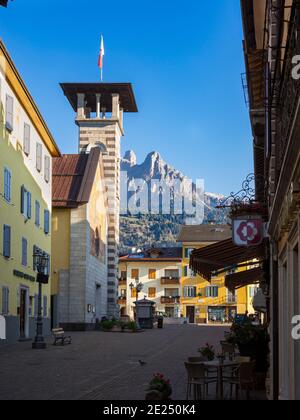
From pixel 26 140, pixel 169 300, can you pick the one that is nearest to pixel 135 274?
pixel 169 300

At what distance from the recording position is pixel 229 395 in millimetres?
15000

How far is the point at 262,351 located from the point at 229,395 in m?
1.40

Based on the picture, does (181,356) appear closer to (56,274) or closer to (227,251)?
(227,251)

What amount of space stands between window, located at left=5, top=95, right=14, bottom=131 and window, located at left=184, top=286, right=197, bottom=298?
210 feet

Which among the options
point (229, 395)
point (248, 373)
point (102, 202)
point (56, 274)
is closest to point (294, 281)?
point (248, 373)

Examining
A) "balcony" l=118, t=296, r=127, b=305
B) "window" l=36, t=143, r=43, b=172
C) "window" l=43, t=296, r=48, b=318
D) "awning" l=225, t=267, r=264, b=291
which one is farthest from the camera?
"balcony" l=118, t=296, r=127, b=305

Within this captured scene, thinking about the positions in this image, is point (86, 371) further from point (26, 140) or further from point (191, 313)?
point (191, 313)

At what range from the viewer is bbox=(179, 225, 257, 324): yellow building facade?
91.7m

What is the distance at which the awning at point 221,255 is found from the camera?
17.6 m

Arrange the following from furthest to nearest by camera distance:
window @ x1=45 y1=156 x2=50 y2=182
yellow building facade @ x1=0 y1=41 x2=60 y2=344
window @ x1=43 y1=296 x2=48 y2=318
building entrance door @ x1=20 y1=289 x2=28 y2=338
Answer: window @ x1=45 y1=156 x2=50 y2=182 → window @ x1=43 y1=296 x2=48 y2=318 → building entrance door @ x1=20 y1=289 x2=28 y2=338 → yellow building facade @ x1=0 y1=41 x2=60 y2=344

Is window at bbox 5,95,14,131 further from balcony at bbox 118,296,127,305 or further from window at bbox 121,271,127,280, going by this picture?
window at bbox 121,271,127,280

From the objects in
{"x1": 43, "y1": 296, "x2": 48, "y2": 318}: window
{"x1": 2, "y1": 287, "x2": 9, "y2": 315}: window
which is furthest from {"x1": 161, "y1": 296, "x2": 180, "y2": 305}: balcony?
{"x1": 2, "y1": 287, "x2": 9, "y2": 315}: window

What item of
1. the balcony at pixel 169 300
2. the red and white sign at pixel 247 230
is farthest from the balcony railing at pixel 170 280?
the red and white sign at pixel 247 230

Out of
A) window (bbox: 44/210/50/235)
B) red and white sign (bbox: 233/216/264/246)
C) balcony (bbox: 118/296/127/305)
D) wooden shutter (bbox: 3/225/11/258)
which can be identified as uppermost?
window (bbox: 44/210/50/235)
